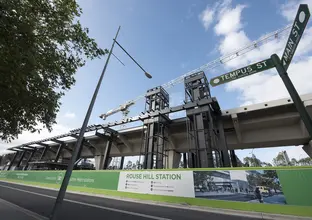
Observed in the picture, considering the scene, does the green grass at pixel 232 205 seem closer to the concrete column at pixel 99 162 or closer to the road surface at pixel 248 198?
the road surface at pixel 248 198

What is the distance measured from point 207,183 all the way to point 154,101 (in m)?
16.2

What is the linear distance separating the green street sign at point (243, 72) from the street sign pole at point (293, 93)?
9 centimetres

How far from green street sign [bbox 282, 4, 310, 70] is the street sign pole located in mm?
141

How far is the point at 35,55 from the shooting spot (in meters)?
4.79

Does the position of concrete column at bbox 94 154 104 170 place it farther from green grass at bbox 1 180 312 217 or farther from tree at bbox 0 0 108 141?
tree at bbox 0 0 108 141

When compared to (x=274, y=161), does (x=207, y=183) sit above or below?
below

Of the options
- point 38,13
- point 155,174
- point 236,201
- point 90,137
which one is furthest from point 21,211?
point 90,137

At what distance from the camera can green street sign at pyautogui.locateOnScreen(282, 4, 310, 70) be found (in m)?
2.17

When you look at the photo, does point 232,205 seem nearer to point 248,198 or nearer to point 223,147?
point 248,198

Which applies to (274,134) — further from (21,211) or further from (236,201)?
(21,211)

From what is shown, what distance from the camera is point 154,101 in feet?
75.5

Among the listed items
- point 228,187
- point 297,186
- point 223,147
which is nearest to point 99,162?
point 223,147

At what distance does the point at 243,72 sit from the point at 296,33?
34.7 inches

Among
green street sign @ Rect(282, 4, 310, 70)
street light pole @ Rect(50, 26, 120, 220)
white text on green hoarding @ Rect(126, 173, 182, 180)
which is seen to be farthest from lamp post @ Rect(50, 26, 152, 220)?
white text on green hoarding @ Rect(126, 173, 182, 180)
